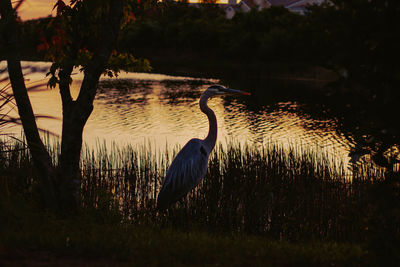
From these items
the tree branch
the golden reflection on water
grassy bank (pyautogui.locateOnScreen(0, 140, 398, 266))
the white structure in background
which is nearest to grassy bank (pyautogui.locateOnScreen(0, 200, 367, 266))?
grassy bank (pyautogui.locateOnScreen(0, 140, 398, 266))

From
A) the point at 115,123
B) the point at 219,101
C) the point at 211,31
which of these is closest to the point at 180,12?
the point at 211,31

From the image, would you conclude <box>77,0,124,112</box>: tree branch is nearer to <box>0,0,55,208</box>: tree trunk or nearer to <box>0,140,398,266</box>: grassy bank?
<box>0,0,55,208</box>: tree trunk

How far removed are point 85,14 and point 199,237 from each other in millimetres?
4044

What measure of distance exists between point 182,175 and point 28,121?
106 inches

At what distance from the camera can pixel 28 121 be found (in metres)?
6.51

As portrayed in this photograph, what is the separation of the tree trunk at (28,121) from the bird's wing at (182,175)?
1.88 meters

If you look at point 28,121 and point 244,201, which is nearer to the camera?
point 28,121

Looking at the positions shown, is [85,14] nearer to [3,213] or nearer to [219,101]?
[3,213]

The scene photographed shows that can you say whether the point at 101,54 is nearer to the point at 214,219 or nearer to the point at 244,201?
the point at 214,219

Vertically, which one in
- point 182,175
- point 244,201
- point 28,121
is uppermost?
point 28,121

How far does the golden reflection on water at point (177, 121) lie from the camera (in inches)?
748

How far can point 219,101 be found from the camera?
107 feet

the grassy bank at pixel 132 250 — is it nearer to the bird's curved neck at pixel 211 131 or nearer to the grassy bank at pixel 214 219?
the grassy bank at pixel 214 219

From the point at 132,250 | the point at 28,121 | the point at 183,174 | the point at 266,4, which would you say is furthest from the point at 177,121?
the point at 266,4
